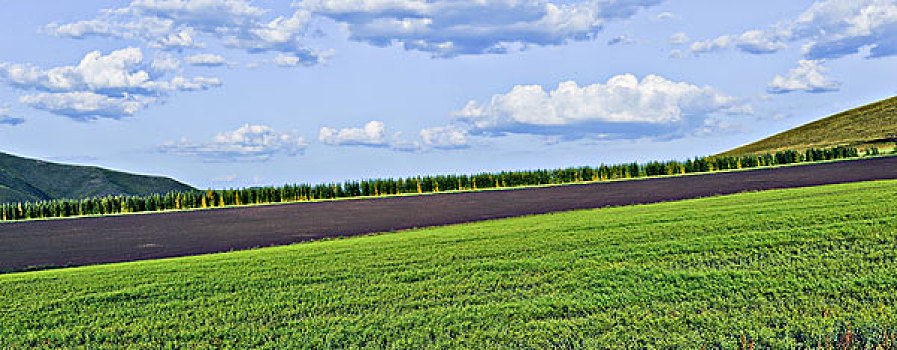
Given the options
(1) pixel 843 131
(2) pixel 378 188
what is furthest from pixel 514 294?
(1) pixel 843 131

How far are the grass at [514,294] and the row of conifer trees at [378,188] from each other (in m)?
21.9

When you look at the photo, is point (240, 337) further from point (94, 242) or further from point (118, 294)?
point (94, 242)

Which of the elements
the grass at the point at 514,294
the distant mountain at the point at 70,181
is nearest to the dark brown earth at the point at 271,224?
the grass at the point at 514,294

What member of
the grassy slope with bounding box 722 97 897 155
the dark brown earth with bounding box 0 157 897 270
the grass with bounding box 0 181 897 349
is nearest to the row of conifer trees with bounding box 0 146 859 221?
the dark brown earth with bounding box 0 157 897 270

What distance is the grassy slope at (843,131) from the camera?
50.2 meters

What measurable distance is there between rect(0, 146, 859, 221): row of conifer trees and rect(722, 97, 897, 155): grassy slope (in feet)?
34.0

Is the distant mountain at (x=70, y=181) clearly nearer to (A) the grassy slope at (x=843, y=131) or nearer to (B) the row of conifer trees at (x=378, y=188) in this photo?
(B) the row of conifer trees at (x=378, y=188)

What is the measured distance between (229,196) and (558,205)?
1942cm

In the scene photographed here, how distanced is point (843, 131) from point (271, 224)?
2175 inches

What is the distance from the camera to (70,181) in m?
70.1

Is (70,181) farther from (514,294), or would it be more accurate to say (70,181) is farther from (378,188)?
(514,294)

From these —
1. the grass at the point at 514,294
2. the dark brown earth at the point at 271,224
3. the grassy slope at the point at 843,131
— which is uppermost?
the grassy slope at the point at 843,131

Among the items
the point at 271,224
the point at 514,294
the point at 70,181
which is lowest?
the point at 514,294

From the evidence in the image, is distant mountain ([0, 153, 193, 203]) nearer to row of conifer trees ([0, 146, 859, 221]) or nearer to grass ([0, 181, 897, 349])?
row of conifer trees ([0, 146, 859, 221])
